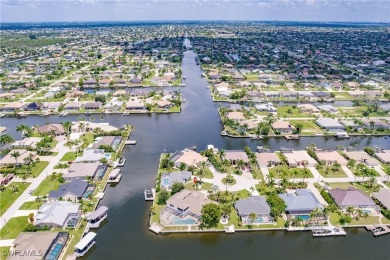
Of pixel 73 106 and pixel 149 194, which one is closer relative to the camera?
pixel 149 194

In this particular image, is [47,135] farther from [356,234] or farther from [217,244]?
[356,234]

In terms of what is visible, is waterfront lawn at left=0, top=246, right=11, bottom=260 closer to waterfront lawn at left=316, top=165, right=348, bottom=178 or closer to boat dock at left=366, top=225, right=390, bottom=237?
boat dock at left=366, top=225, right=390, bottom=237

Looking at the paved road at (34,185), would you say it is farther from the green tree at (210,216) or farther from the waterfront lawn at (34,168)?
the green tree at (210,216)

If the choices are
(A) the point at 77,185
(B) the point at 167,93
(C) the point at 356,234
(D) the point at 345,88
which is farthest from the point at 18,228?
(D) the point at 345,88

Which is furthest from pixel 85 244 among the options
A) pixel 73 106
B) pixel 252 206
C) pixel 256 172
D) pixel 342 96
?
pixel 342 96

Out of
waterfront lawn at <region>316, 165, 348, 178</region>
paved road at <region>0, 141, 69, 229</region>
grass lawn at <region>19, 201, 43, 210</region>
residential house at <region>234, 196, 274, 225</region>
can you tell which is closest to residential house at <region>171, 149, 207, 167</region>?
residential house at <region>234, 196, 274, 225</region>

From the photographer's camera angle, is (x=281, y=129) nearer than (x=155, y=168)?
No

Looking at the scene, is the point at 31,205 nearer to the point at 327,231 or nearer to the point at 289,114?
the point at 327,231

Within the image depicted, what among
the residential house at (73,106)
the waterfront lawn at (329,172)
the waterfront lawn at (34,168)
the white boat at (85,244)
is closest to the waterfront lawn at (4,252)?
the white boat at (85,244)
